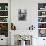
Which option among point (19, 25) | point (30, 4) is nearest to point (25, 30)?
point (19, 25)

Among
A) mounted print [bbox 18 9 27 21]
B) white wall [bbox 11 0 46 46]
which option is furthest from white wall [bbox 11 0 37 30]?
mounted print [bbox 18 9 27 21]

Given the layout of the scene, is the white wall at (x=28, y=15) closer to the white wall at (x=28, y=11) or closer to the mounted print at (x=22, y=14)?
the white wall at (x=28, y=11)

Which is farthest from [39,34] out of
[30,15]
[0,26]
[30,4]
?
[0,26]

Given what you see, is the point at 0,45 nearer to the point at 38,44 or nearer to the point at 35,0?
the point at 38,44

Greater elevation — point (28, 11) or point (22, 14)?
point (28, 11)

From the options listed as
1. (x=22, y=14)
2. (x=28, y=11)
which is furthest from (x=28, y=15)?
(x=22, y=14)

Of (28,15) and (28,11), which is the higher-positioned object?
(28,11)

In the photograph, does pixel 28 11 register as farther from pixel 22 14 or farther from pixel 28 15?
pixel 22 14

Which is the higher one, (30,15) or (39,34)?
(30,15)

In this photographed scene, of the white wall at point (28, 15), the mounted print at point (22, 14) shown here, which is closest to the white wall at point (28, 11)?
the white wall at point (28, 15)

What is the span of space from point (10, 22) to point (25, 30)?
88cm

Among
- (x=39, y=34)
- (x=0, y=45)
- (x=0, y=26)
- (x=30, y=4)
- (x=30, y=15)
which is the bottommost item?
(x=0, y=45)

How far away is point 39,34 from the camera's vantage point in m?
6.37

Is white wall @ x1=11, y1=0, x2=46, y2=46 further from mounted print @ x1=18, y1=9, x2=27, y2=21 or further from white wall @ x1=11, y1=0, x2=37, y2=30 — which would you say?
mounted print @ x1=18, y1=9, x2=27, y2=21
